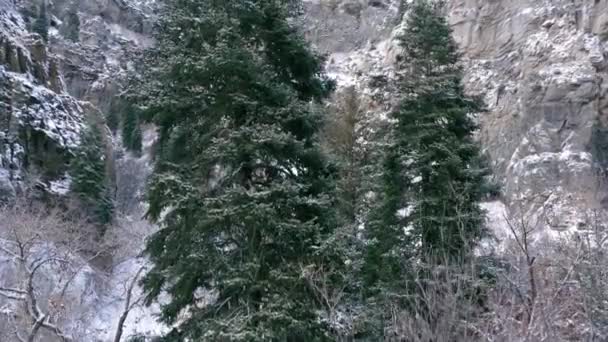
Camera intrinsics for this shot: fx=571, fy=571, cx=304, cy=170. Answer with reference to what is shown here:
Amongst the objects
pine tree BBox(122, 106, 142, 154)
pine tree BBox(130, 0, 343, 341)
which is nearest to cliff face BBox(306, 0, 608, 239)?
pine tree BBox(130, 0, 343, 341)

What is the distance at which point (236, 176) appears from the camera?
9414 millimetres

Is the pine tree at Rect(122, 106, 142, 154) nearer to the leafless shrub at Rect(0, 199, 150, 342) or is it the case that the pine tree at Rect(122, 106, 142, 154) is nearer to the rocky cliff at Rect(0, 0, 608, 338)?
the rocky cliff at Rect(0, 0, 608, 338)

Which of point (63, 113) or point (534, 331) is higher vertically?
point (534, 331)

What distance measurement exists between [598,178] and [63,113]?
97.9 feet

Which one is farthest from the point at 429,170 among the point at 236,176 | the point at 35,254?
the point at 35,254

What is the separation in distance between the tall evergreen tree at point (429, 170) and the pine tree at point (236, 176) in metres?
3.20

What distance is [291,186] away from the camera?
8.80m

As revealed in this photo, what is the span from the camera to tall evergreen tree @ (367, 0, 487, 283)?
12.2 m

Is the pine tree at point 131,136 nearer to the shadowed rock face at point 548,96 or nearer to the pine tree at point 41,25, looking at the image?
the pine tree at point 41,25

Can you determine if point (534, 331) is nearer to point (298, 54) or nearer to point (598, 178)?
point (298, 54)

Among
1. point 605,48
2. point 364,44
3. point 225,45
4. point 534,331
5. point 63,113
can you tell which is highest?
point 605,48

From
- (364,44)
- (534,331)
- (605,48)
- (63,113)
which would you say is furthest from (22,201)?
(364,44)

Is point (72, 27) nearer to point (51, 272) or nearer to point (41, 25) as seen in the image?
point (41, 25)

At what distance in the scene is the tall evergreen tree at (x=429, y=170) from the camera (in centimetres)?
1216
